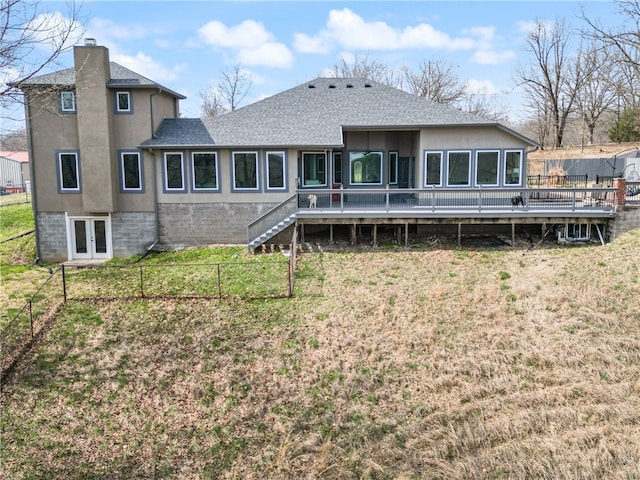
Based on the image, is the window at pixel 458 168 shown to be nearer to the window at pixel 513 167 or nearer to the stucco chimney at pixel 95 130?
the window at pixel 513 167

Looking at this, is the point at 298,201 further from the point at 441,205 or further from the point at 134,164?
the point at 134,164

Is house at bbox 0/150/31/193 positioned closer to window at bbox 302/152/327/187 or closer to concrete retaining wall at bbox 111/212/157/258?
concrete retaining wall at bbox 111/212/157/258

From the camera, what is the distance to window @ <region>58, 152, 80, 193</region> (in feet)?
61.3

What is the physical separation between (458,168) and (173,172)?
34.3 ft

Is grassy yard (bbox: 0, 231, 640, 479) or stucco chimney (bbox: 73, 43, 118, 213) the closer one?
grassy yard (bbox: 0, 231, 640, 479)

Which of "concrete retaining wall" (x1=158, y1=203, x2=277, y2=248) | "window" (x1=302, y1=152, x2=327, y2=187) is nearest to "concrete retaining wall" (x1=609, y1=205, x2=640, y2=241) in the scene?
"window" (x1=302, y1=152, x2=327, y2=187)

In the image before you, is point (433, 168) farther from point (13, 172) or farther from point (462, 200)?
point (13, 172)

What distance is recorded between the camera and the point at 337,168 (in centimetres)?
2058

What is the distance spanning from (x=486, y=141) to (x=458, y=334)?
31.3ft

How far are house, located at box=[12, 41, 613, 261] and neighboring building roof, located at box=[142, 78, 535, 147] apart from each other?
0.25 ft

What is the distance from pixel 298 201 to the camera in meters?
17.7

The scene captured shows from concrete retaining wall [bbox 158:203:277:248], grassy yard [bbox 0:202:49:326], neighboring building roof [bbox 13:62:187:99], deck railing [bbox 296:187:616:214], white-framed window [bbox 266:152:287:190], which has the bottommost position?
grassy yard [bbox 0:202:49:326]

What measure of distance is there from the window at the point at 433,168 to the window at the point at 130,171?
34.4 ft

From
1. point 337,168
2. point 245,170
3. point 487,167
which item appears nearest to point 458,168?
point 487,167
